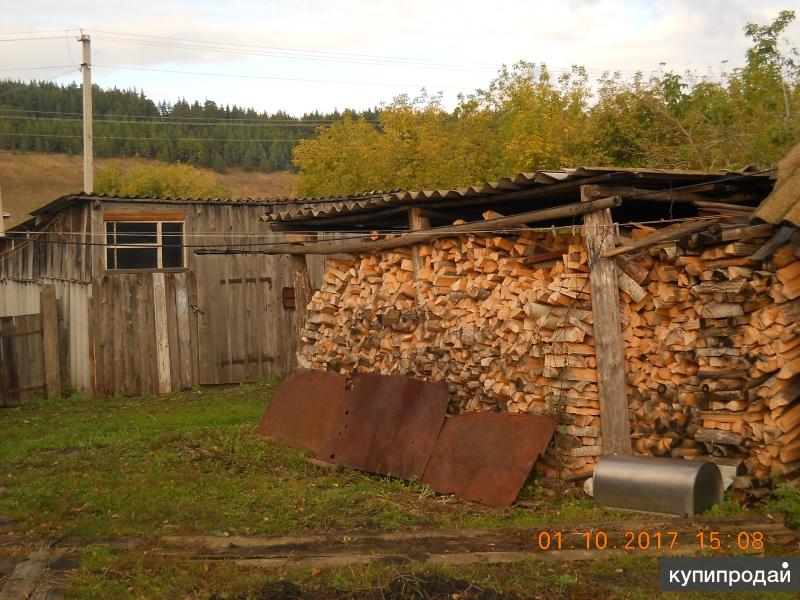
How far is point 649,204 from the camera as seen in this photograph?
8602 mm

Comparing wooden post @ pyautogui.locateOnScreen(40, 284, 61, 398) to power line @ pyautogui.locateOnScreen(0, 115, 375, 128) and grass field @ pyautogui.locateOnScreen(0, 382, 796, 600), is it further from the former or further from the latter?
power line @ pyautogui.locateOnScreen(0, 115, 375, 128)

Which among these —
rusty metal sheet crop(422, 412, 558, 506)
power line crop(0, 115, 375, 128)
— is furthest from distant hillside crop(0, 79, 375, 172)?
rusty metal sheet crop(422, 412, 558, 506)

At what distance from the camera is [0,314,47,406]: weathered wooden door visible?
624 inches

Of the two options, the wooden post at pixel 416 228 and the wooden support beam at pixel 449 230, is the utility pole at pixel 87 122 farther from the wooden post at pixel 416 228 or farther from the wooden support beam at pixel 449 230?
the wooden post at pixel 416 228

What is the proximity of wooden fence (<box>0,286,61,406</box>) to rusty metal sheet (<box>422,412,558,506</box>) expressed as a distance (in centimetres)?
1043

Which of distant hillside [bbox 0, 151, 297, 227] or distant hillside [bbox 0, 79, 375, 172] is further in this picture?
distant hillside [bbox 0, 79, 375, 172]

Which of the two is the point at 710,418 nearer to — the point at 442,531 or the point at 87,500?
the point at 442,531

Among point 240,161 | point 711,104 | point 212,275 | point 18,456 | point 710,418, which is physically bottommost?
point 18,456

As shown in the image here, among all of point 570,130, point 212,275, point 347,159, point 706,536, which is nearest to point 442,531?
point 706,536

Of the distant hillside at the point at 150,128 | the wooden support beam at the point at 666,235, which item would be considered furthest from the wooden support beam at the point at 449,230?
the distant hillside at the point at 150,128

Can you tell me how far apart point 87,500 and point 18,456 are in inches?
120

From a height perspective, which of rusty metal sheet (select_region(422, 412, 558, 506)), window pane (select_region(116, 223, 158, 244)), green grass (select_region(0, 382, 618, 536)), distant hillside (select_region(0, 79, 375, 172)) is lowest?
green grass (select_region(0, 382, 618, 536))

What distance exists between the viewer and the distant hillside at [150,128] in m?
63.4

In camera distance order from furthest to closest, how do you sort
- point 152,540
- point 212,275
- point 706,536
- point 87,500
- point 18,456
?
1. point 212,275
2. point 18,456
3. point 87,500
4. point 152,540
5. point 706,536
